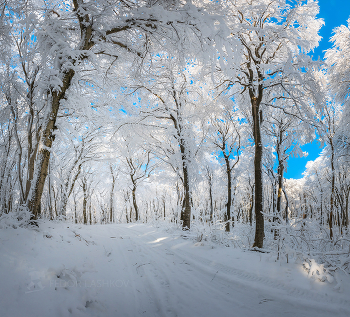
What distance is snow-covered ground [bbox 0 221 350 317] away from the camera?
198 centimetres

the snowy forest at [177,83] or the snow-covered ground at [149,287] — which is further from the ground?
the snowy forest at [177,83]

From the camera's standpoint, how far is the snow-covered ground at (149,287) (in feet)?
6.48

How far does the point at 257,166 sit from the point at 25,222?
6.62 metres

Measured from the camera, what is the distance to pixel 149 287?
2.71 m

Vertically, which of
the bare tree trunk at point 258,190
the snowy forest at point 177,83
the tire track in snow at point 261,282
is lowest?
the tire track in snow at point 261,282

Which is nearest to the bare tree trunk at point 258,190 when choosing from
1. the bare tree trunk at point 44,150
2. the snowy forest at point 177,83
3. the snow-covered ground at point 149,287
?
the snowy forest at point 177,83

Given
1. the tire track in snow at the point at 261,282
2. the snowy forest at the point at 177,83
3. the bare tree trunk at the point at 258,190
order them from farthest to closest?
the bare tree trunk at the point at 258,190 → the snowy forest at the point at 177,83 → the tire track in snow at the point at 261,282

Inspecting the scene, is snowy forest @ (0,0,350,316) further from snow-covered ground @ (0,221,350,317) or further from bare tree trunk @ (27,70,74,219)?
snow-covered ground @ (0,221,350,317)

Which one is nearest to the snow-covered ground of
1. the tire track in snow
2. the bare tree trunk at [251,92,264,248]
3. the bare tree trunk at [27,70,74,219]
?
the tire track in snow

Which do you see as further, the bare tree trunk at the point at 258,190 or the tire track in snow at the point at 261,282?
the bare tree trunk at the point at 258,190

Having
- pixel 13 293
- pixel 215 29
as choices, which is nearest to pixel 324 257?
pixel 13 293

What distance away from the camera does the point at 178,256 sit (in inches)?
167

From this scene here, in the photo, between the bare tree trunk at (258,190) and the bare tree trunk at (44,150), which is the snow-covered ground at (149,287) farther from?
the bare tree trunk at (258,190)

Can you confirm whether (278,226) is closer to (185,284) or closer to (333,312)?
(333,312)
